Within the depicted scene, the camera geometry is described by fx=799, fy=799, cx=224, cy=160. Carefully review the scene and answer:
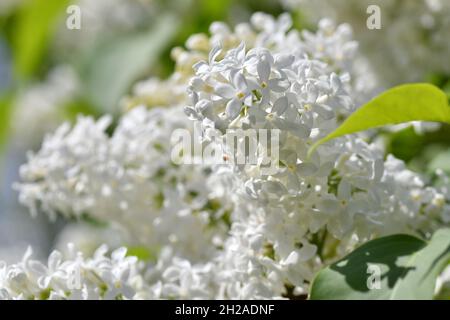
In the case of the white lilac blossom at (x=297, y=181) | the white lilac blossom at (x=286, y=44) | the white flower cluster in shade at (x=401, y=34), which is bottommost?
the white lilac blossom at (x=297, y=181)

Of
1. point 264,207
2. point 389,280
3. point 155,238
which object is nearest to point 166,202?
point 155,238

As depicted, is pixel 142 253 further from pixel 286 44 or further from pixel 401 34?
pixel 401 34

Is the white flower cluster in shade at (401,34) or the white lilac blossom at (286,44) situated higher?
the white flower cluster in shade at (401,34)

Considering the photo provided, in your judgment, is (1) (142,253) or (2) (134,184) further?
(1) (142,253)

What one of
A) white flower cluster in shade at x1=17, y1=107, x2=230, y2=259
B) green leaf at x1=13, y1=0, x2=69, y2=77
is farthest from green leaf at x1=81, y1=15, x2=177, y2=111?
white flower cluster in shade at x1=17, y1=107, x2=230, y2=259

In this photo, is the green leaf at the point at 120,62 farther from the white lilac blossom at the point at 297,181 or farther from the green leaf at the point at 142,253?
the white lilac blossom at the point at 297,181

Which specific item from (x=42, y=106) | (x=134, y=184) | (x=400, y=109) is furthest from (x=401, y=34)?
(x=42, y=106)

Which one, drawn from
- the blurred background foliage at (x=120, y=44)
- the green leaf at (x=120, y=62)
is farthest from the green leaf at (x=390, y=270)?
the green leaf at (x=120, y=62)

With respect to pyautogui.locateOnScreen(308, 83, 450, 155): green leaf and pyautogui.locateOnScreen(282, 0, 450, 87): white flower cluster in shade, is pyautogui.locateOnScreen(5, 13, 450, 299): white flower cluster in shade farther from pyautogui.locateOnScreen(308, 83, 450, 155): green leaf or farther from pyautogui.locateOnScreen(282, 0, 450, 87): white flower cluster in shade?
pyautogui.locateOnScreen(282, 0, 450, 87): white flower cluster in shade
